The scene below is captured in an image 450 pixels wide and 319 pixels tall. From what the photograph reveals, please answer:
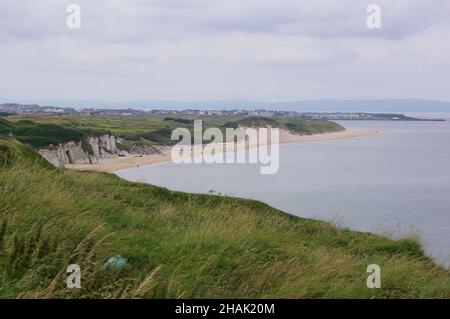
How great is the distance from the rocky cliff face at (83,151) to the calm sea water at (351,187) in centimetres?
906

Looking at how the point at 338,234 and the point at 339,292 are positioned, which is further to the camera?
the point at 338,234

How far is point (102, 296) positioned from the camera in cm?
602

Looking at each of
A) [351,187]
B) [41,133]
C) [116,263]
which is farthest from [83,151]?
[116,263]

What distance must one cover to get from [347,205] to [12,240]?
5417 cm

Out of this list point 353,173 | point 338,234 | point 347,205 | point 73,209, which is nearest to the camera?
point 73,209

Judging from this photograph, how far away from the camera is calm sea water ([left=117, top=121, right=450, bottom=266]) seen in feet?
160

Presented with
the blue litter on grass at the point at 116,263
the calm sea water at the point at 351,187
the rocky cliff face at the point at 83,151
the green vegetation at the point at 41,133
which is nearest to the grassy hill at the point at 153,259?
the blue litter on grass at the point at 116,263

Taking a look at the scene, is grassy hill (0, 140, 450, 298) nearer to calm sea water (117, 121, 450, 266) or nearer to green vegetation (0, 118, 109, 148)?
calm sea water (117, 121, 450, 266)

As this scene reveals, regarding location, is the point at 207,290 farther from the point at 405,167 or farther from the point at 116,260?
the point at 405,167

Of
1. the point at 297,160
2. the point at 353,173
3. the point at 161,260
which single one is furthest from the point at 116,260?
the point at 297,160

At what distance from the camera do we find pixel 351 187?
7650 cm

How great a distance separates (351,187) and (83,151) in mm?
47143

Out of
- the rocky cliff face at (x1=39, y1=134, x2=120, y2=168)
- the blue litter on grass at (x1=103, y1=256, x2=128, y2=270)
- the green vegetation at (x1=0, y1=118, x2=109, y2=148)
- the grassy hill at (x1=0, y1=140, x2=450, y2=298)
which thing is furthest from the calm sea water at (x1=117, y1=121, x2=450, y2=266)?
the blue litter on grass at (x1=103, y1=256, x2=128, y2=270)

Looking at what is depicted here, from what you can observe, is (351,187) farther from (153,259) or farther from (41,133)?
(153,259)
